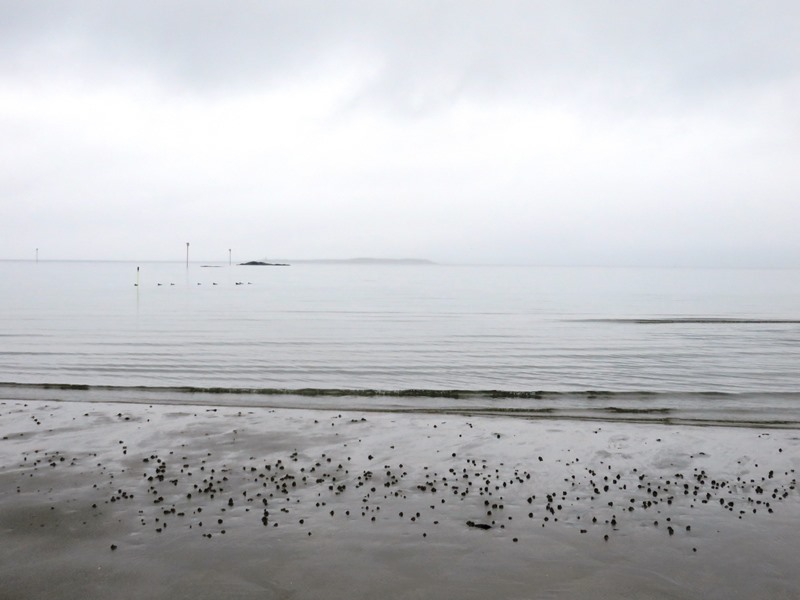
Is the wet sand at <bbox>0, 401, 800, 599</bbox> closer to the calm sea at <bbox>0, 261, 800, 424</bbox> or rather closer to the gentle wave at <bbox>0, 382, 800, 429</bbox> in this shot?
the gentle wave at <bbox>0, 382, 800, 429</bbox>

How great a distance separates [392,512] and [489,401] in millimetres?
12164

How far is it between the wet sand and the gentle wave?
2.99 m

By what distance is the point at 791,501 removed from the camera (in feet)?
40.0

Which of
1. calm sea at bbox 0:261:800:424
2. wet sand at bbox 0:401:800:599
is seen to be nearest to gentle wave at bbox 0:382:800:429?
calm sea at bbox 0:261:800:424

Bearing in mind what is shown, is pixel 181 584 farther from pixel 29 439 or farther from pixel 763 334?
pixel 763 334

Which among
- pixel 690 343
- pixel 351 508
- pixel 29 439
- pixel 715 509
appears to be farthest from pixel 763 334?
pixel 29 439

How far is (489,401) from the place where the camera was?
75.7ft

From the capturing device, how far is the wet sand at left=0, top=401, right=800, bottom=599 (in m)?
9.05

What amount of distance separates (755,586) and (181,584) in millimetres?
8581

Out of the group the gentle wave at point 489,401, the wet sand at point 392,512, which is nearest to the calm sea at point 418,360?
the gentle wave at point 489,401

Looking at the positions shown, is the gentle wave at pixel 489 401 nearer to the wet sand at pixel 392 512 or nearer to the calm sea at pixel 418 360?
the calm sea at pixel 418 360

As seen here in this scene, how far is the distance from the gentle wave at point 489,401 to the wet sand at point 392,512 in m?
2.99

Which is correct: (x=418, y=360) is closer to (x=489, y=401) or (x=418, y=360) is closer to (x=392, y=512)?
(x=489, y=401)

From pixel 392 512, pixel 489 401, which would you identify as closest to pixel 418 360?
pixel 489 401
